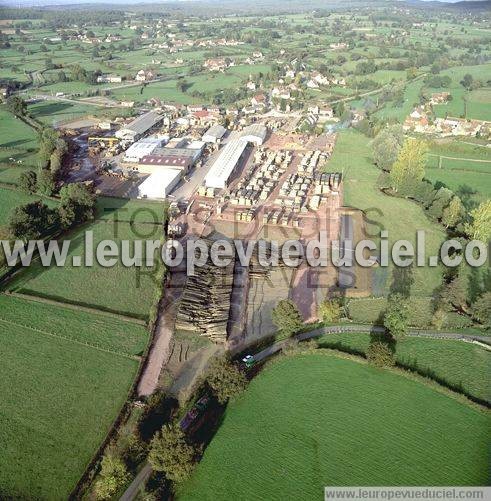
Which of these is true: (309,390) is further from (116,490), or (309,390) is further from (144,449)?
(116,490)

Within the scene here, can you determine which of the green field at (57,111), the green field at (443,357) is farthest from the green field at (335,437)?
the green field at (57,111)

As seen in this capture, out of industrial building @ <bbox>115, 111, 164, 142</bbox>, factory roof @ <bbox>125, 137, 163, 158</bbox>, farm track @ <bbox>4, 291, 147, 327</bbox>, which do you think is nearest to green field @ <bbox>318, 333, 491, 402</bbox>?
farm track @ <bbox>4, 291, 147, 327</bbox>

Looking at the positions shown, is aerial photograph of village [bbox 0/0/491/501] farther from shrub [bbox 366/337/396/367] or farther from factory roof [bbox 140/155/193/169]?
factory roof [bbox 140/155/193/169]

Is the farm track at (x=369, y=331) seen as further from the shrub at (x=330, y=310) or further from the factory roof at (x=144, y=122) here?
the factory roof at (x=144, y=122)

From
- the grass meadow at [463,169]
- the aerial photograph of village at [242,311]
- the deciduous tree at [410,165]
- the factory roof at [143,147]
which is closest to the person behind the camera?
the aerial photograph of village at [242,311]

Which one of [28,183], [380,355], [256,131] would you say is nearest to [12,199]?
[28,183]

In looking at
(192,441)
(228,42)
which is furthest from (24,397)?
(228,42)
